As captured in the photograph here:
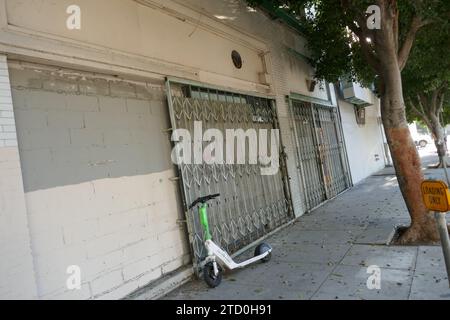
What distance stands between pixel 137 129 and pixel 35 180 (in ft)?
4.84

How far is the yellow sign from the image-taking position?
290 cm

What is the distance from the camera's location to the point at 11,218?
306 centimetres

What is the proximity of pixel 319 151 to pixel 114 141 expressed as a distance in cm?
677

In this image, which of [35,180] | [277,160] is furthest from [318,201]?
[35,180]

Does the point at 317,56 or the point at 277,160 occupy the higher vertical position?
the point at 317,56

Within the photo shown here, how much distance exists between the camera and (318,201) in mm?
9367

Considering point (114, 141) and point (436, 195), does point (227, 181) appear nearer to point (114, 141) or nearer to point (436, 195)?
point (114, 141)

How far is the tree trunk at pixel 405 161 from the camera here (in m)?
5.44

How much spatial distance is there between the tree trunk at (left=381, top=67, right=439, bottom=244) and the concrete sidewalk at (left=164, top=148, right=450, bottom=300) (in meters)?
0.34

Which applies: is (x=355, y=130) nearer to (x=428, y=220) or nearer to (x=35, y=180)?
(x=428, y=220)

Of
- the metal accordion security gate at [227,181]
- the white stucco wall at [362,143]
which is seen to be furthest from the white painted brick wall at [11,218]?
the white stucco wall at [362,143]

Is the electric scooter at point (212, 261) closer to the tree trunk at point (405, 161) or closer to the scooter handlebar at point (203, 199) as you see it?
A: the scooter handlebar at point (203, 199)

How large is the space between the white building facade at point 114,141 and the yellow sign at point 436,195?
286cm
